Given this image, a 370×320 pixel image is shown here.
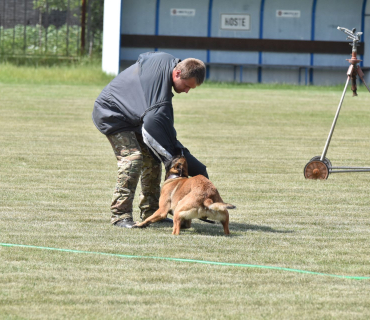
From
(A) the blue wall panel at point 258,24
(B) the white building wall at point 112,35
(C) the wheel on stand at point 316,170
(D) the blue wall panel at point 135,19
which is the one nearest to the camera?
(C) the wheel on stand at point 316,170

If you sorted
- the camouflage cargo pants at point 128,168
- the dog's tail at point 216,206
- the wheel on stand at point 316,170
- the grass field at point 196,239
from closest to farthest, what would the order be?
the grass field at point 196,239 < the dog's tail at point 216,206 < the camouflage cargo pants at point 128,168 < the wheel on stand at point 316,170

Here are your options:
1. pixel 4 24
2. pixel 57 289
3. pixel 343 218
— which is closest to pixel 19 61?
pixel 4 24

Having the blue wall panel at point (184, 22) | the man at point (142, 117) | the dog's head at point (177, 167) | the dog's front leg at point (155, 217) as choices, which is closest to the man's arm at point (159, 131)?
the man at point (142, 117)

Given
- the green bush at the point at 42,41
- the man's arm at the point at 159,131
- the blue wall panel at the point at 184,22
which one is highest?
the blue wall panel at the point at 184,22

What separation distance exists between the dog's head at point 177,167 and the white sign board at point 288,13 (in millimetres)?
22163

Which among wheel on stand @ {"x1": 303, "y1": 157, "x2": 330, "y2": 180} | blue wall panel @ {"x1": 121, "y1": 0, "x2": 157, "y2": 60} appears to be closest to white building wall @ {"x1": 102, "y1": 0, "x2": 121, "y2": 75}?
blue wall panel @ {"x1": 121, "y1": 0, "x2": 157, "y2": 60}

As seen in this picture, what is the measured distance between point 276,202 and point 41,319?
473 centimetres

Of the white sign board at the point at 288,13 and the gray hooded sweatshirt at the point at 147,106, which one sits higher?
the white sign board at the point at 288,13

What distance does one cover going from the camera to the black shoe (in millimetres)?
6844

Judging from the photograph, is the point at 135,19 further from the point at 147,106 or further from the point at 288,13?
the point at 147,106

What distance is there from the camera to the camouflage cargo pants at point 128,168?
22.2 feet

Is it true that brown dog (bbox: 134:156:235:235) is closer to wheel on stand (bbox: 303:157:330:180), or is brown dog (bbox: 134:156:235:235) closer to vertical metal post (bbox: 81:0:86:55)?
wheel on stand (bbox: 303:157:330:180)

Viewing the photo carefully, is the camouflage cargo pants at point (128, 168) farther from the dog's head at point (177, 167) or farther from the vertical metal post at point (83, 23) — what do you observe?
the vertical metal post at point (83, 23)

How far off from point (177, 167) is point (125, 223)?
2.36 feet
